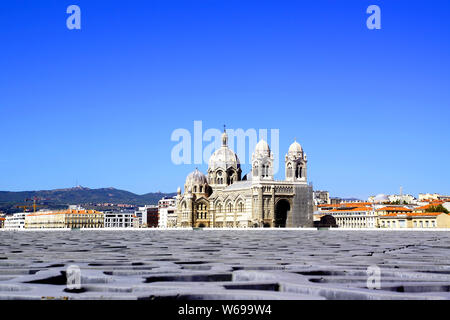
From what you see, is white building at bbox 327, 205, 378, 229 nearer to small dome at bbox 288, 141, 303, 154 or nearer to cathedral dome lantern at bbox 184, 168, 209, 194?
small dome at bbox 288, 141, 303, 154

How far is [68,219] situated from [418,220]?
8074cm

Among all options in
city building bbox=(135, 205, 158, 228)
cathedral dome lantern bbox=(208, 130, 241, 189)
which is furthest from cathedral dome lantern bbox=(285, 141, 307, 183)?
city building bbox=(135, 205, 158, 228)

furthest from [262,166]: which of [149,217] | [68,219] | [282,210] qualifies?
[149,217]

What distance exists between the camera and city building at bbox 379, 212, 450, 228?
280ft

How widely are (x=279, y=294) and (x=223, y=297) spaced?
25.6 inches

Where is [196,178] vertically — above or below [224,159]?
below

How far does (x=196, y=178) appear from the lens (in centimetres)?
10038

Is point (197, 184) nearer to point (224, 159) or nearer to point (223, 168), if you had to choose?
point (223, 168)

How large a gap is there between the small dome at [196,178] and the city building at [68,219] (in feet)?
169

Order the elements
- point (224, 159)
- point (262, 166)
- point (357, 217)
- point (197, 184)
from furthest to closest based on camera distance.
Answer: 1. point (357, 217)
2. point (197, 184)
3. point (224, 159)
4. point (262, 166)

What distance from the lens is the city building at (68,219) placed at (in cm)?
14812

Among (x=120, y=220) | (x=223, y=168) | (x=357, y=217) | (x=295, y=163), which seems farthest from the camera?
(x=120, y=220)
